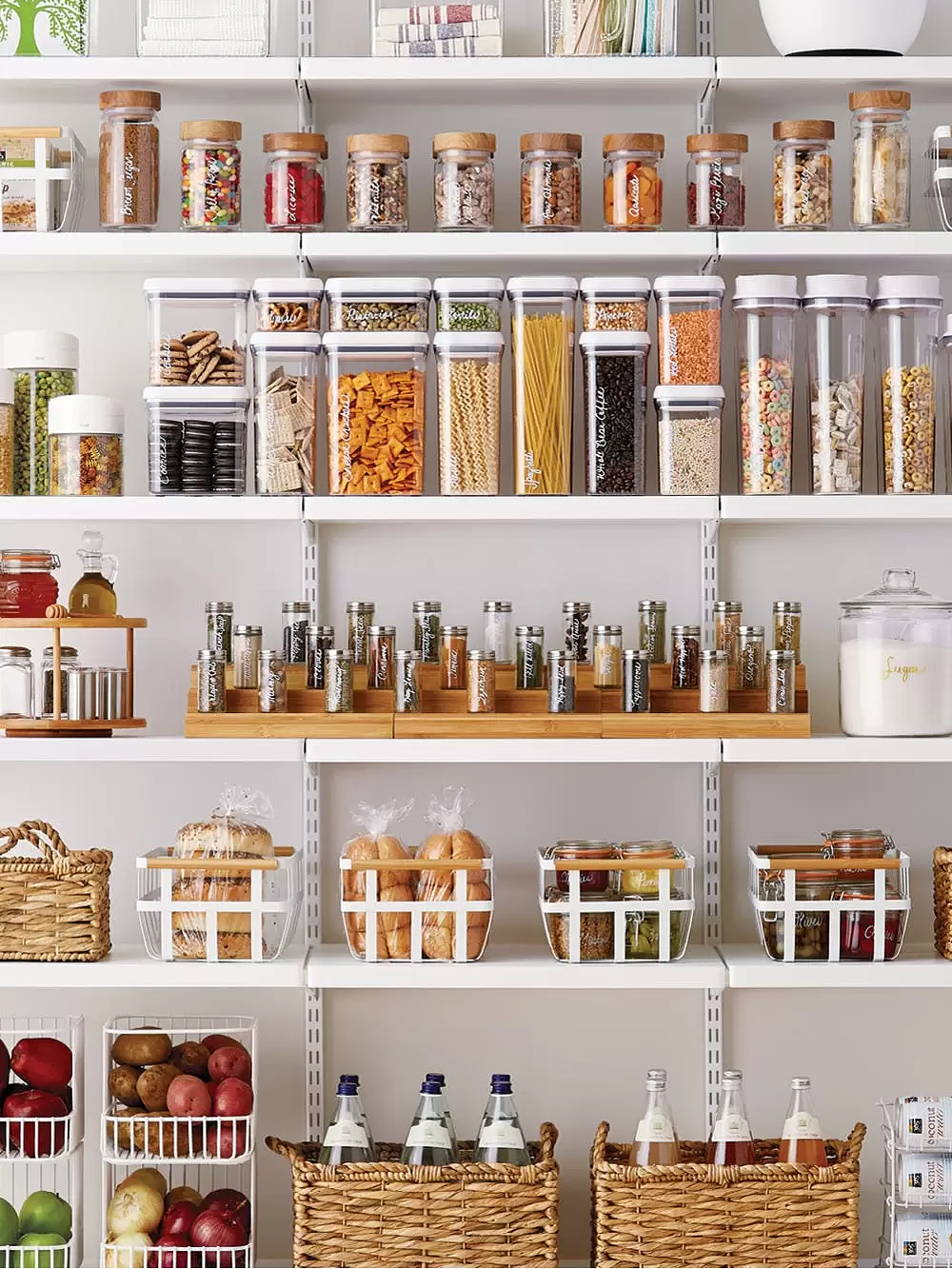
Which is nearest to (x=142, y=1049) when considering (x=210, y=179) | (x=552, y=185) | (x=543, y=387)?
(x=543, y=387)

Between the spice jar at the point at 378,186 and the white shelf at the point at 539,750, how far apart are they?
738mm

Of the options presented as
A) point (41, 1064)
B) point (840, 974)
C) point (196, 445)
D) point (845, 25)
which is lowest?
point (41, 1064)

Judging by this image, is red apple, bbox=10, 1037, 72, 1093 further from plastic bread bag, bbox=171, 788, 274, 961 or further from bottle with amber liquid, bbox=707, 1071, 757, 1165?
bottle with amber liquid, bbox=707, 1071, 757, 1165

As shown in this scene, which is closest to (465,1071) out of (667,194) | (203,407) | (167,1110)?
(167,1110)

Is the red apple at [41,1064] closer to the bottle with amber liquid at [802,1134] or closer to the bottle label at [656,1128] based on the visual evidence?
the bottle label at [656,1128]

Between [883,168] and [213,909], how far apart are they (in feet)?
4.60

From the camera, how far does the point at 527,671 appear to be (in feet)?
7.05

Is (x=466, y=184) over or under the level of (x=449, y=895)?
over

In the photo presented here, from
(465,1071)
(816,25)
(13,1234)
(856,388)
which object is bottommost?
(13,1234)

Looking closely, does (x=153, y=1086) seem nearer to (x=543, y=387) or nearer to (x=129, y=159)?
(x=543, y=387)

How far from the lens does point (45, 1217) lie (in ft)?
6.78

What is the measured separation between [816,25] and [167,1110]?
1761 millimetres

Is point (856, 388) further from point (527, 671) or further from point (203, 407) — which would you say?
point (203, 407)

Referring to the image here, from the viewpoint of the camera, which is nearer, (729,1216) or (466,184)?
(729,1216)
